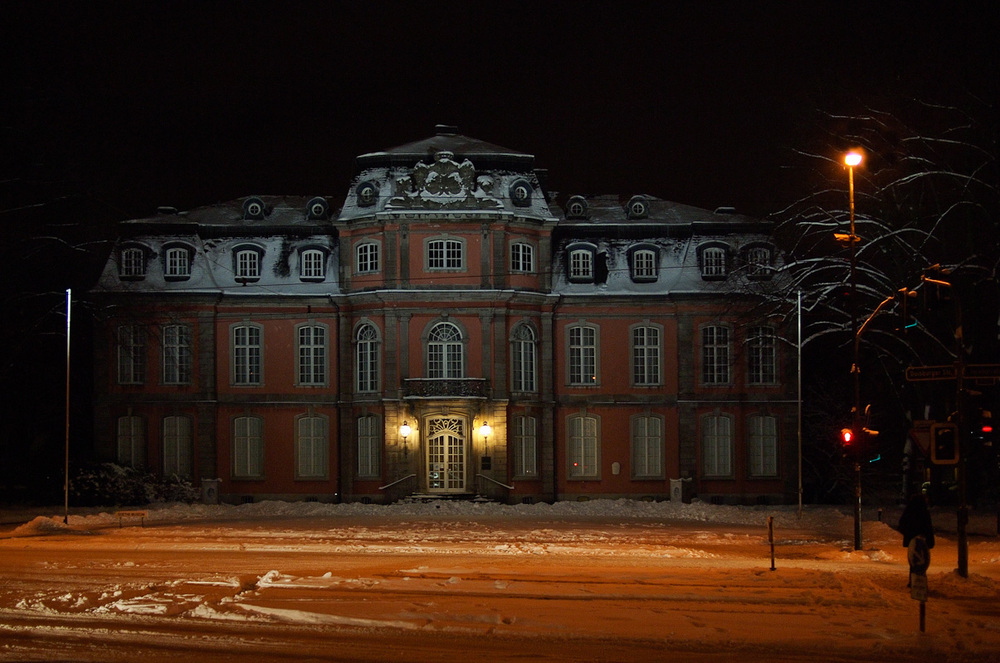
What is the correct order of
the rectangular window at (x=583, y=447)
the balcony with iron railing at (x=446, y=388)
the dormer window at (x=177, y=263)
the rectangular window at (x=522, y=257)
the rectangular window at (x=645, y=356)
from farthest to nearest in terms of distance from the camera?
1. the dormer window at (x=177, y=263)
2. the rectangular window at (x=645, y=356)
3. the rectangular window at (x=583, y=447)
4. the rectangular window at (x=522, y=257)
5. the balcony with iron railing at (x=446, y=388)

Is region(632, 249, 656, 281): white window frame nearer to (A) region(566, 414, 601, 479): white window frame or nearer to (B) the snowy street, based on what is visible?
(A) region(566, 414, 601, 479): white window frame

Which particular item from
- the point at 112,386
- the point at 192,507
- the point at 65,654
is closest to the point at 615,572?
the point at 65,654

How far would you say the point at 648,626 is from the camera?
1638 cm

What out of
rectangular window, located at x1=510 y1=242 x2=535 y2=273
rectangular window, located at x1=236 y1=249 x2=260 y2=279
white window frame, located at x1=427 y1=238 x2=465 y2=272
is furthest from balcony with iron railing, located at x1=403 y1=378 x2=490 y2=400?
rectangular window, located at x1=236 y1=249 x2=260 y2=279

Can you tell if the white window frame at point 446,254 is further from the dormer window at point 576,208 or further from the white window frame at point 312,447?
the white window frame at point 312,447

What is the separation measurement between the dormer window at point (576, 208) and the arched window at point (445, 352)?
7.36 m

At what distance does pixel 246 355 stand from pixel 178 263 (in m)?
4.48

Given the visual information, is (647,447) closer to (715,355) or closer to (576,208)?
(715,355)

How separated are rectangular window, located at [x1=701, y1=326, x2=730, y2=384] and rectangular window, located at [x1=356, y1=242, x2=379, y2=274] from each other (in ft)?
41.4

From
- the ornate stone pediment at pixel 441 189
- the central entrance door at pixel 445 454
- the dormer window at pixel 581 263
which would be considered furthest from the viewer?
the dormer window at pixel 581 263

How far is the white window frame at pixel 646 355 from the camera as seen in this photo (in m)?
45.0

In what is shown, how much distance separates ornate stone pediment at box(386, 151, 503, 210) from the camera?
42.3 meters

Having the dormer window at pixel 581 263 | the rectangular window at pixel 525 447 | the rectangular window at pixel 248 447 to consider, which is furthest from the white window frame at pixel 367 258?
the rectangular window at pixel 525 447

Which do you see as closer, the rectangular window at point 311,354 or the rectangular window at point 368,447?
the rectangular window at point 368,447
